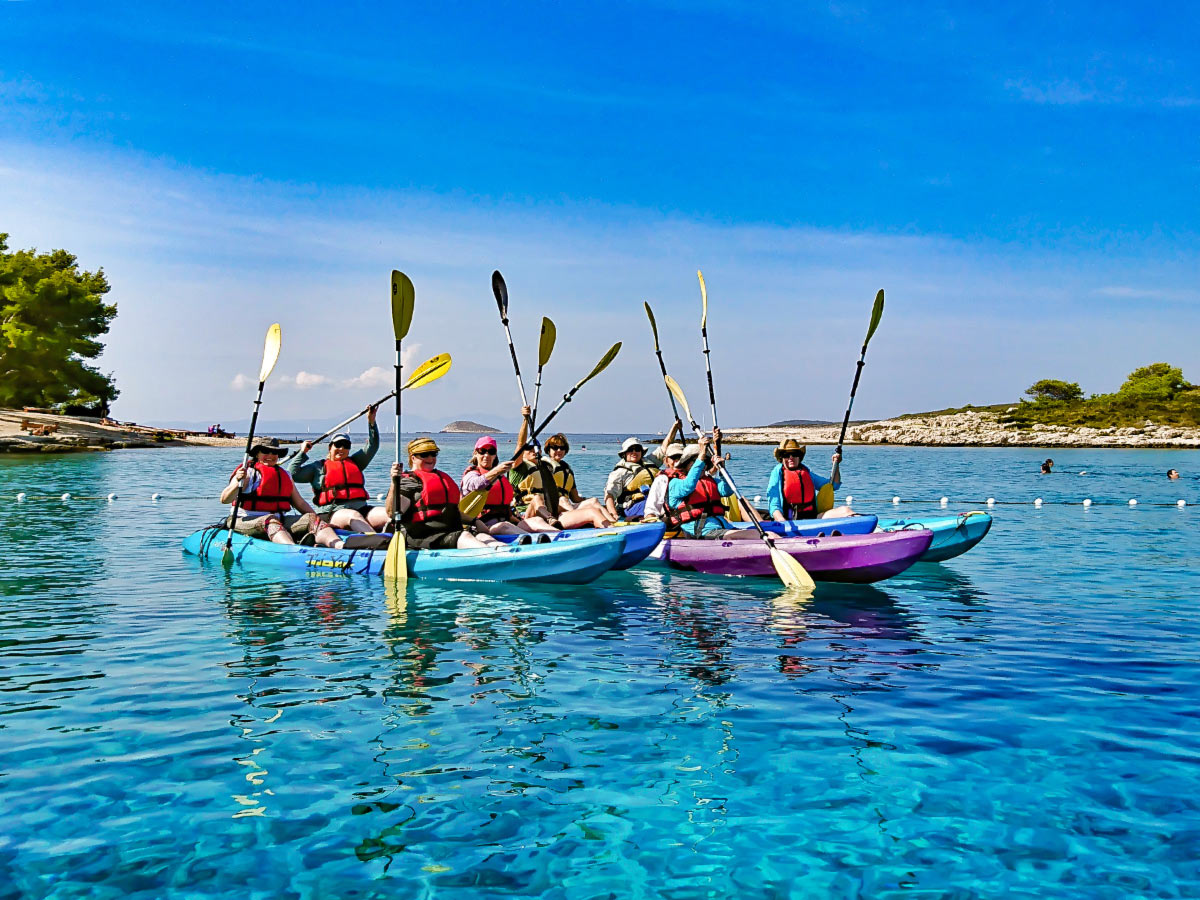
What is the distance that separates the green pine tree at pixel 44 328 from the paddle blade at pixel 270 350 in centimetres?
4431

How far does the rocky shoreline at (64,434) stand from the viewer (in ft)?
152

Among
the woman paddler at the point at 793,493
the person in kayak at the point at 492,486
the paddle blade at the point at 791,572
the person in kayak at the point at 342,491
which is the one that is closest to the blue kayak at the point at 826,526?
the woman paddler at the point at 793,493

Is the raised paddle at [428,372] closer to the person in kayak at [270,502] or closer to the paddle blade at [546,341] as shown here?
the person in kayak at [270,502]

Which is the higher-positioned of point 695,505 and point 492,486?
point 492,486

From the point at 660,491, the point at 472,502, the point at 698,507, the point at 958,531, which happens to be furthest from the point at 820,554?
the point at 472,502

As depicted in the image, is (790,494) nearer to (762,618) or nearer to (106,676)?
(762,618)

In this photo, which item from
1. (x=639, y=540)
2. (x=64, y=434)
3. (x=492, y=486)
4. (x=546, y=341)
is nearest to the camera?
(x=639, y=540)

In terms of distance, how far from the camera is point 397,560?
1170cm

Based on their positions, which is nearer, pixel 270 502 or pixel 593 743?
pixel 593 743

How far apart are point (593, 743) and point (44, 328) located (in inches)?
2258

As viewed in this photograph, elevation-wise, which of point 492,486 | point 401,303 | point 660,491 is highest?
point 401,303

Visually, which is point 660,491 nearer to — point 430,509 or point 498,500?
point 498,500

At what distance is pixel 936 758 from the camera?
5.59 m

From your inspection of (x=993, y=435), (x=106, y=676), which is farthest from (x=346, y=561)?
(x=993, y=435)
